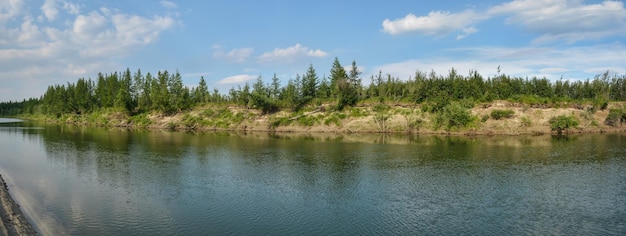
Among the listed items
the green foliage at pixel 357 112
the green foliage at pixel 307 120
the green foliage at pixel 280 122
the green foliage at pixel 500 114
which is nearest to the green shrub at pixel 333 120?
the green foliage at pixel 307 120

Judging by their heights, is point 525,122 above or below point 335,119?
below

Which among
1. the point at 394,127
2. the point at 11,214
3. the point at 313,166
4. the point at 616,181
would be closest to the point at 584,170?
the point at 616,181

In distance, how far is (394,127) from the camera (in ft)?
309

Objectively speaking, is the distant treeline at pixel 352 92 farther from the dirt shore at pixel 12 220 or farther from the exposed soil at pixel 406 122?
the dirt shore at pixel 12 220

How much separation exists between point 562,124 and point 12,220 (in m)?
92.5

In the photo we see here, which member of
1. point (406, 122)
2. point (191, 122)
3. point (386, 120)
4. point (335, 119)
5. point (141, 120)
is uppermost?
point (141, 120)

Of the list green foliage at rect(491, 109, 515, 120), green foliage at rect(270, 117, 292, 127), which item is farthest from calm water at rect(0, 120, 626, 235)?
green foliage at rect(270, 117, 292, 127)

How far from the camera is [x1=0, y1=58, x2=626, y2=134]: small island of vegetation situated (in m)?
89.4

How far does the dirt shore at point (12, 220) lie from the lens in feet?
72.3

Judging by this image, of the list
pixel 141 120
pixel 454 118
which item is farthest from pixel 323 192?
pixel 141 120

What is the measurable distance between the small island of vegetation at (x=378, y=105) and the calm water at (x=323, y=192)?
3627cm

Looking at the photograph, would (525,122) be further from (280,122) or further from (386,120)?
(280,122)

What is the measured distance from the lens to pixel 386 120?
96500 millimetres

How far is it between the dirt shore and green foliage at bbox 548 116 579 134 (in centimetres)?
9110
